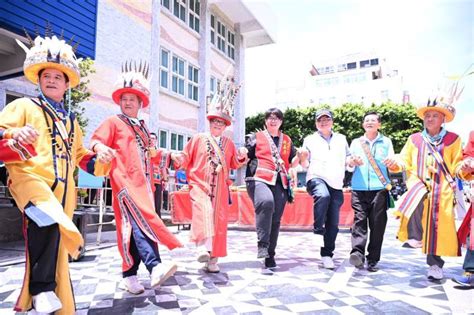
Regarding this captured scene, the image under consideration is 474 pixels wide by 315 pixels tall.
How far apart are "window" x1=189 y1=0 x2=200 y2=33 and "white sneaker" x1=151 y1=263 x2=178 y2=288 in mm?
14375

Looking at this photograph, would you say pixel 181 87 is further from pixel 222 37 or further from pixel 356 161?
pixel 356 161

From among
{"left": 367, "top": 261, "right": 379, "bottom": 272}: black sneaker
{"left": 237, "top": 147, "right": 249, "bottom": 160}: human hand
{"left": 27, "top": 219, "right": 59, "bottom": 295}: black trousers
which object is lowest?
{"left": 367, "top": 261, "right": 379, "bottom": 272}: black sneaker

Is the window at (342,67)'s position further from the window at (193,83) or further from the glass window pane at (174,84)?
the glass window pane at (174,84)

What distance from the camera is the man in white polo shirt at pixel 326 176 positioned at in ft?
13.8

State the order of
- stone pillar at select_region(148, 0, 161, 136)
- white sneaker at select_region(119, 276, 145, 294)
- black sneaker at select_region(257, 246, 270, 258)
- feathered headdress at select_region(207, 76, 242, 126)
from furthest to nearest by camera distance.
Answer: stone pillar at select_region(148, 0, 161, 136)
feathered headdress at select_region(207, 76, 242, 126)
black sneaker at select_region(257, 246, 270, 258)
white sneaker at select_region(119, 276, 145, 294)

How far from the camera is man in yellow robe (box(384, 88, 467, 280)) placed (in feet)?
12.0

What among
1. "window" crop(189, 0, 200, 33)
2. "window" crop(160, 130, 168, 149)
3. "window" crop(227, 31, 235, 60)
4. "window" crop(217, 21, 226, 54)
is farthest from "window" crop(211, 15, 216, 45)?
"window" crop(160, 130, 168, 149)

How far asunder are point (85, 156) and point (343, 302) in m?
2.25

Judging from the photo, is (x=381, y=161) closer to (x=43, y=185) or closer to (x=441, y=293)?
(x=441, y=293)

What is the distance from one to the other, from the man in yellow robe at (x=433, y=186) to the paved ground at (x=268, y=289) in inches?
14.7

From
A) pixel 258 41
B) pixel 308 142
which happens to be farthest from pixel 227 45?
pixel 308 142

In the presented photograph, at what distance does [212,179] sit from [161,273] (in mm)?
1541

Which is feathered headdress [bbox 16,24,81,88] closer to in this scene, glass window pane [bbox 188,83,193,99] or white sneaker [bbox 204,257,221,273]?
white sneaker [bbox 204,257,221,273]

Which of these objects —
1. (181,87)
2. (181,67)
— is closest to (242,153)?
(181,87)
